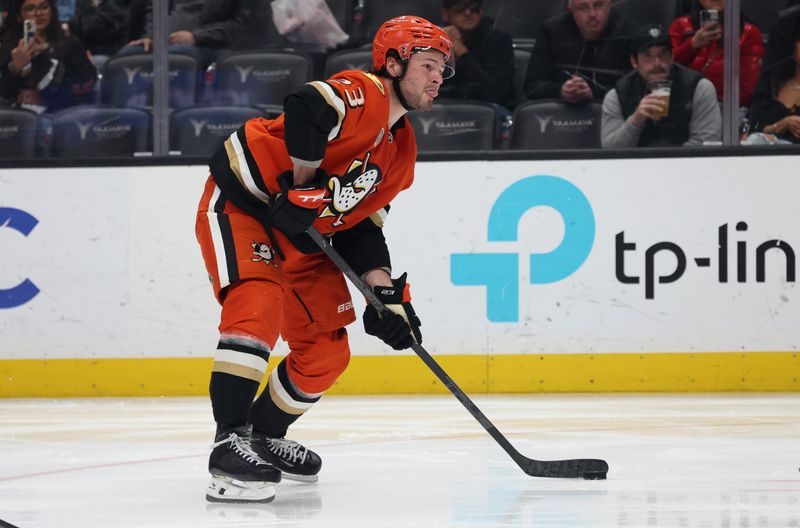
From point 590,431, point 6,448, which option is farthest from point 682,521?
point 6,448

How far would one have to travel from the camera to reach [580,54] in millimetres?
4836

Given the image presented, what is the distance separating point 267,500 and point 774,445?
4.68ft

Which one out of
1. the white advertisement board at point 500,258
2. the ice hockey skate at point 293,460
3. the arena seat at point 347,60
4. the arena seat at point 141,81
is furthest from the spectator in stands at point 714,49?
the ice hockey skate at point 293,460

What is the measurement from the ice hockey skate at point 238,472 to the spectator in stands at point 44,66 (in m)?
2.83

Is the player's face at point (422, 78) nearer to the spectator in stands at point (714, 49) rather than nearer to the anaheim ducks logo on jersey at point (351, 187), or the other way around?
the anaheim ducks logo on jersey at point (351, 187)

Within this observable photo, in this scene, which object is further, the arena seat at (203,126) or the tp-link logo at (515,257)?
the arena seat at (203,126)

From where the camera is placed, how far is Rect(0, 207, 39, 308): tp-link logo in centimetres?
463

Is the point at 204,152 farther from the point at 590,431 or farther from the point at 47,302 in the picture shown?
the point at 590,431

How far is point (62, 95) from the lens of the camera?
195 inches

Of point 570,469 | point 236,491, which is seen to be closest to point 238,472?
point 236,491

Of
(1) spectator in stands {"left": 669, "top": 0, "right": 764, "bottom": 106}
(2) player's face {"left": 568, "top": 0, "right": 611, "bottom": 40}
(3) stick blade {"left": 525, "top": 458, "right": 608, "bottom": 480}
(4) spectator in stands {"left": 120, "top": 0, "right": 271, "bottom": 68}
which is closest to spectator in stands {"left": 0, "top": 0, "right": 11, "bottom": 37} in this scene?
(4) spectator in stands {"left": 120, "top": 0, "right": 271, "bottom": 68}

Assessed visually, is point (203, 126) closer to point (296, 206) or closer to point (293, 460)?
point (293, 460)

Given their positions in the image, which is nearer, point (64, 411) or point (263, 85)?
point (64, 411)

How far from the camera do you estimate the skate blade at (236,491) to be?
96.2 inches
